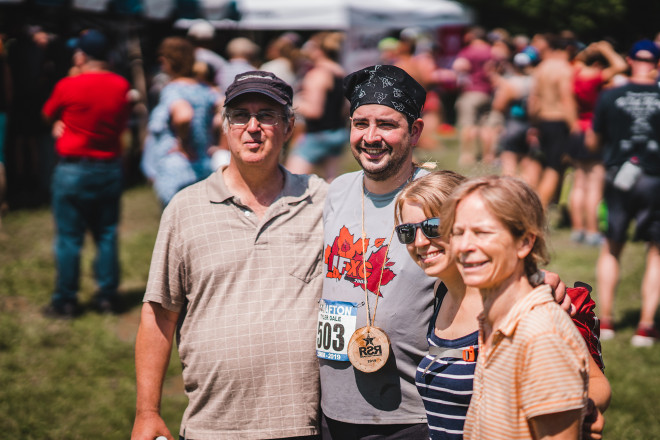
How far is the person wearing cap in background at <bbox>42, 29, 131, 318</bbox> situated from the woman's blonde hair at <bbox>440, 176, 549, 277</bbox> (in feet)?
15.1

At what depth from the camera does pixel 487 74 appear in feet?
45.0

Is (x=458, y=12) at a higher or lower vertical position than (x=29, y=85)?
higher

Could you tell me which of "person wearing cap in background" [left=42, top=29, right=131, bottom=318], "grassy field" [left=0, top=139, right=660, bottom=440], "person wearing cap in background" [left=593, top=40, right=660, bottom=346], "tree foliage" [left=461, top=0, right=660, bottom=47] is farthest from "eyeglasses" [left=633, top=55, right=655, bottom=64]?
"tree foliage" [left=461, top=0, right=660, bottom=47]

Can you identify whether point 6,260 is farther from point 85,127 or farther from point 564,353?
point 564,353

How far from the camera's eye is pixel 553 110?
8.62 meters

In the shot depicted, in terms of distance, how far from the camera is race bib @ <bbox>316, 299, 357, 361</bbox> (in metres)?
2.44

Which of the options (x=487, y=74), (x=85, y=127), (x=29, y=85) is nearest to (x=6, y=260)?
(x=85, y=127)

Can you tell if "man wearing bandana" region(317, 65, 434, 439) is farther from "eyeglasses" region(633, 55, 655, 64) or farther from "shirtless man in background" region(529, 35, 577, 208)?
"shirtless man in background" region(529, 35, 577, 208)

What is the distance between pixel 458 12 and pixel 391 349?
53.8 ft

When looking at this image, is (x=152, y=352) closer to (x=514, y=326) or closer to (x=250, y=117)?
(x=250, y=117)

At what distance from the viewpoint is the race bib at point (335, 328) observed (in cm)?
244

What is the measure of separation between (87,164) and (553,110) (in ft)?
17.8

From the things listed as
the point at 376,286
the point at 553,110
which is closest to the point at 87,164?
the point at 376,286

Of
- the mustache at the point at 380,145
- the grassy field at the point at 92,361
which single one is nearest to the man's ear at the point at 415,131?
the mustache at the point at 380,145
